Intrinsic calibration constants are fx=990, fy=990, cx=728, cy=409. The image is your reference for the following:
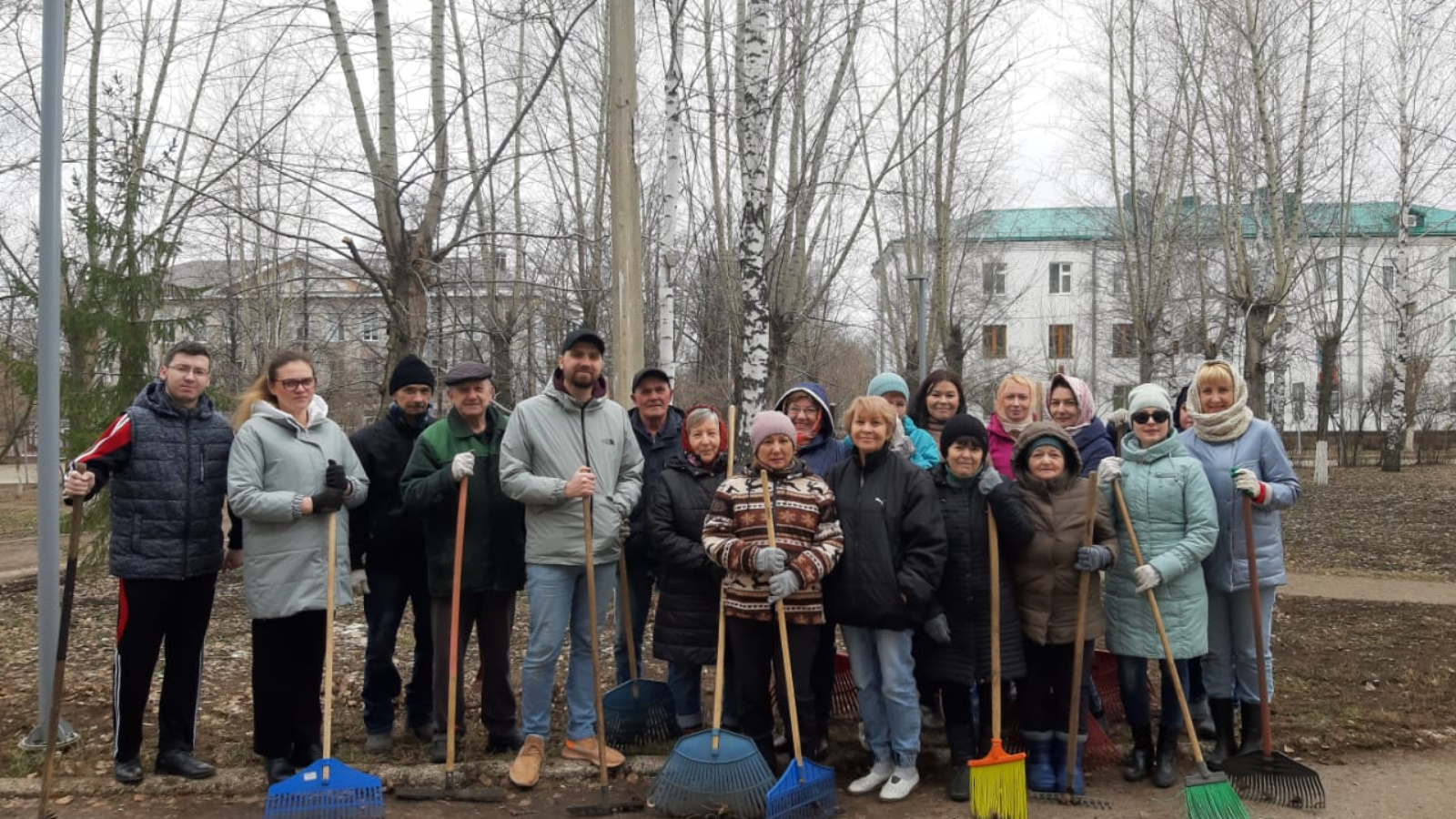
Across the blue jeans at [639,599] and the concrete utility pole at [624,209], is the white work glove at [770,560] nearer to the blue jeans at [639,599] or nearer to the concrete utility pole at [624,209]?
the blue jeans at [639,599]

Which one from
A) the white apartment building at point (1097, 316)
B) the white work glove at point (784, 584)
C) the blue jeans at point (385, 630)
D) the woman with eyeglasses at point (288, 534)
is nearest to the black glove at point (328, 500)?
the woman with eyeglasses at point (288, 534)

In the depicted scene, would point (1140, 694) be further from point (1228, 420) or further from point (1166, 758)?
point (1228, 420)

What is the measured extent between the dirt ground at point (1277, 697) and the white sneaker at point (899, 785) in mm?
69

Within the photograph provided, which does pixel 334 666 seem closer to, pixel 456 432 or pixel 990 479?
pixel 456 432

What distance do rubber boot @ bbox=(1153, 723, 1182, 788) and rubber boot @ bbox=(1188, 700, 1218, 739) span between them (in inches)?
23.4

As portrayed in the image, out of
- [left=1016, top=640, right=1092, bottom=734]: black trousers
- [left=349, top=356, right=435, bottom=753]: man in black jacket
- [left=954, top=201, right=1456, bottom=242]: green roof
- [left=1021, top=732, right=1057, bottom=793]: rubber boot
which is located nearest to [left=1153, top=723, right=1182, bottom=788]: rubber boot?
[left=1016, top=640, right=1092, bottom=734]: black trousers

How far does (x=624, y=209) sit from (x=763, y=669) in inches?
137

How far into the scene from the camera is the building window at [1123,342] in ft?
122

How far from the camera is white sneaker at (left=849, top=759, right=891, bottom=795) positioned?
14.1 feet

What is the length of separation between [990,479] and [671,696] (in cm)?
195

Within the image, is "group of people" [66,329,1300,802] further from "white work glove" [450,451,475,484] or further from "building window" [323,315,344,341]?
"building window" [323,315,344,341]

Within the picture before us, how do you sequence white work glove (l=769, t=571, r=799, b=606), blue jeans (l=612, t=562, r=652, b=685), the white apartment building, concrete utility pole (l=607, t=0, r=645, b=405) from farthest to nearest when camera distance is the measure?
1. the white apartment building
2. concrete utility pole (l=607, t=0, r=645, b=405)
3. blue jeans (l=612, t=562, r=652, b=685)
4. white work glove (l=769, t=571, r=799, b=606)

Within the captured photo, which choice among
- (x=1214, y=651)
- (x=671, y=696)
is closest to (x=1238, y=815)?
(x=1214, y=651)

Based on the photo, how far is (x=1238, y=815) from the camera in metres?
3.81
